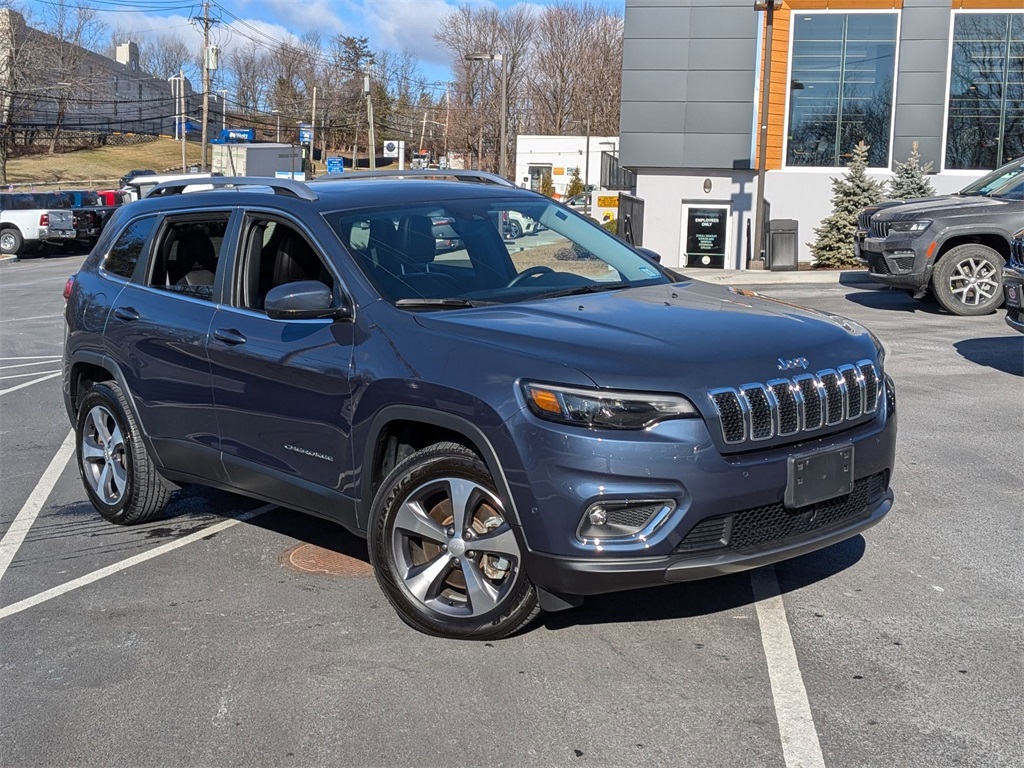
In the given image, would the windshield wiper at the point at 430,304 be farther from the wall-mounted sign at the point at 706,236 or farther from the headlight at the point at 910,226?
the wall-mounted sign at the point at 706,236

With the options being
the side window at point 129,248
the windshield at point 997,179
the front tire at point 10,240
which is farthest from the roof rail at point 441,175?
the front tire at point 10,240

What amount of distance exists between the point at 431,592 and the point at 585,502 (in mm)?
908

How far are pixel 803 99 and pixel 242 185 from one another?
26.1 metres

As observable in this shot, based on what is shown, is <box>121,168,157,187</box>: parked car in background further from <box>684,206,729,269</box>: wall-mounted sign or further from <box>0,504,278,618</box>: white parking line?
<box>0,504,278,618</box>: white parking line

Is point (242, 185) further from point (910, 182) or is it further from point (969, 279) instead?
point (910, 182)

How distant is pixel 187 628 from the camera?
15.8ft

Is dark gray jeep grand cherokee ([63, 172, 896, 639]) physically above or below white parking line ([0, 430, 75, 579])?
above

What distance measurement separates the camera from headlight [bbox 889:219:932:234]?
46.2 feet

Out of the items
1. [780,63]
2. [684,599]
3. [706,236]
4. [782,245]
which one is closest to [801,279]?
[782,245]

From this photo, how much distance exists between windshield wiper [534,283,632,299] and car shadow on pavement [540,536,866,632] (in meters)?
1.34

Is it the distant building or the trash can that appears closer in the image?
the trash can

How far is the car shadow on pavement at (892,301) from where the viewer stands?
15.4 metres

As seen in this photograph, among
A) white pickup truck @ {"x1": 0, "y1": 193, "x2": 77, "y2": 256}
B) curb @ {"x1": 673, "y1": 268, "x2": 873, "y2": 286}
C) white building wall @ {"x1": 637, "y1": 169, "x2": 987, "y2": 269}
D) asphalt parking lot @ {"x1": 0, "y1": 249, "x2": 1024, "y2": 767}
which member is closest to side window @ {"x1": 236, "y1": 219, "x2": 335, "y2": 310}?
asphalt parking lot @ {"x1": 0, "y1": 249, "x2": 1024, "y2": 767}

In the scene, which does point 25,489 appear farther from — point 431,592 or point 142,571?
point 431,592
